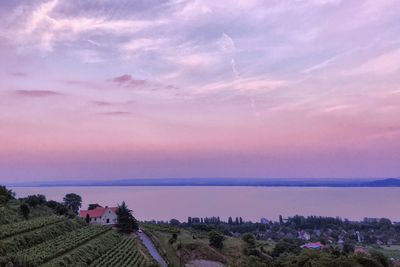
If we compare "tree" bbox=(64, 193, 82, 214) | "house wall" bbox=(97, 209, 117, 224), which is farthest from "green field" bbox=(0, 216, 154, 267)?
"tree" bbox=(64, 193, 82, 214)

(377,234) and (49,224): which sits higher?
(49,224)

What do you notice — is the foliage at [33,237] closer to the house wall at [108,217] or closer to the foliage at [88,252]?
the foliage at [88,252]

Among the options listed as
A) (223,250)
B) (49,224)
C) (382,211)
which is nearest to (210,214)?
(382,211)

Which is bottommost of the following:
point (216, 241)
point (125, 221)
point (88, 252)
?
point (216, 241)

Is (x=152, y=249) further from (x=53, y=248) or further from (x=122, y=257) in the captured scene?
(x=53, y=248)

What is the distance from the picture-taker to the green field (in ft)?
85.6

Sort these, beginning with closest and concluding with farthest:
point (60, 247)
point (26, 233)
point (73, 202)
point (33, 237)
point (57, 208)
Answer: point (60, 247)
point (33, 237)
point (26, 233)
point (57, 208)
point (73, 202)

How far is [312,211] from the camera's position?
182500 millimetres

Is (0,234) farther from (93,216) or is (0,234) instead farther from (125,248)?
(93,216)

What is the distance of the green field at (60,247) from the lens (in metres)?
26.1

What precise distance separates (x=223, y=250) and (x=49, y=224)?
20.7 m

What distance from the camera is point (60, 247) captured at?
101ft

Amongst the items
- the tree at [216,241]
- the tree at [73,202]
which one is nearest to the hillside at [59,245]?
the tree at [216,241]

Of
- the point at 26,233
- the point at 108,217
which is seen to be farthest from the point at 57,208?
the point at 26,233
